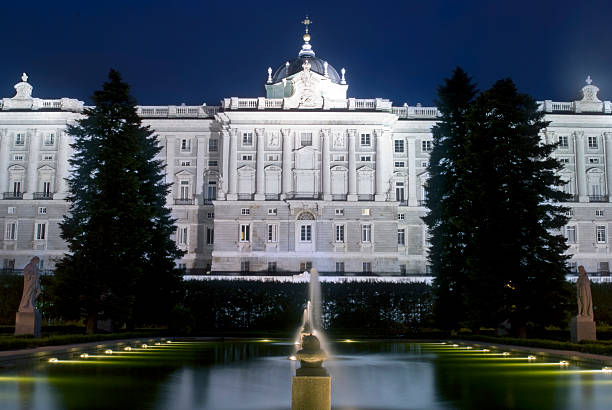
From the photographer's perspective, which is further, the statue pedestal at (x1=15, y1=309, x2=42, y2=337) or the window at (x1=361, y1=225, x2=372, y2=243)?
the window at (x1=361, y1=225, x2=372, y2=243)

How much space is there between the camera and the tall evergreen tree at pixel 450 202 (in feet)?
105

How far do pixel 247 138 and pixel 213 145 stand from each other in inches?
184

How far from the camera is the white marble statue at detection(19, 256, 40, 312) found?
79.7ft

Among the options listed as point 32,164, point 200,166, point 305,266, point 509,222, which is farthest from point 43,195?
point 509,222

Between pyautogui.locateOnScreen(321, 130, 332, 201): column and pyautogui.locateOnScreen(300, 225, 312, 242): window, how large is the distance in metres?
3.11

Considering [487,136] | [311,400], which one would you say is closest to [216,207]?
[487,136]

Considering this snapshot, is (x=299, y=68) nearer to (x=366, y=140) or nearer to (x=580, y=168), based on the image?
(x=366, y=140)

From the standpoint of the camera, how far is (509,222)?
28.2m

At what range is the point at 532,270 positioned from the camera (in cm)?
2745

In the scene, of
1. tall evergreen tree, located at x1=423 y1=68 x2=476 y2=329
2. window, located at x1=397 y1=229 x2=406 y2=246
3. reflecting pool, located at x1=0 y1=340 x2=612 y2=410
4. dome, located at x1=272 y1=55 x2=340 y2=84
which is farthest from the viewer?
dome, located at x1=272 y1=55 x2=340 y2=84

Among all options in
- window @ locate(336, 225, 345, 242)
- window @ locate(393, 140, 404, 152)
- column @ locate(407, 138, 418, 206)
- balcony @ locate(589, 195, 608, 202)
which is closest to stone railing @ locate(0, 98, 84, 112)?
window @ locate(336, 225, 345, 242)

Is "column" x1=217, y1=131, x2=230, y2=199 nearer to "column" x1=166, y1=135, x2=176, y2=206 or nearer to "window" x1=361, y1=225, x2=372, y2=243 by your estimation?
"column" x1=166, y1=135, x2=176, y2=206

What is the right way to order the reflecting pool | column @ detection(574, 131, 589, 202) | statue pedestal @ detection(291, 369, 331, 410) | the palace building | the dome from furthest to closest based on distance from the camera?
the dome
column @ detection(574, 131, 589, 202)
the palace building
the reflecting pool
statue pedestal @ detection(291, 369, 331, 410)

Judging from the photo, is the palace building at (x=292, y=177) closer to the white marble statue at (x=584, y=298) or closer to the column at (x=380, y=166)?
the column at (x=380, y=166)
